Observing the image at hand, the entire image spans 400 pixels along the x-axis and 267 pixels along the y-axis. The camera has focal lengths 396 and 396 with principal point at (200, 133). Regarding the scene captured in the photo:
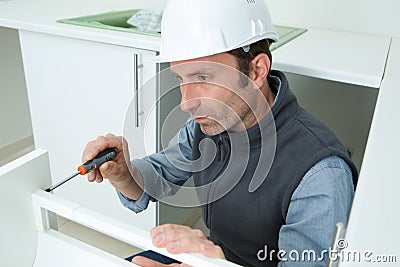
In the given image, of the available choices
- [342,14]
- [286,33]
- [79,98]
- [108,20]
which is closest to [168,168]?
[79,98]

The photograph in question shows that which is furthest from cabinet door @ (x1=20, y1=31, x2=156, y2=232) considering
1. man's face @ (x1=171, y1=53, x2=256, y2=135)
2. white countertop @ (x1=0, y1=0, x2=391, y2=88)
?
man's face @ (x1=171, y1=53, x2=256, y2=135)

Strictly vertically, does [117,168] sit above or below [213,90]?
below

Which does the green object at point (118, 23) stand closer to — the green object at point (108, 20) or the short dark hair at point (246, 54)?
the green object at point (108, 20)

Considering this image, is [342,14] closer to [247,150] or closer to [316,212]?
[247,150]

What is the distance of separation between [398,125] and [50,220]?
0.56 meters

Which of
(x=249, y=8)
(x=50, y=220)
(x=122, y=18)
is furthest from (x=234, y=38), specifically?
(x=122, y=18)

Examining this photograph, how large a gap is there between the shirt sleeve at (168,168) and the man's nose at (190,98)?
0.21 m

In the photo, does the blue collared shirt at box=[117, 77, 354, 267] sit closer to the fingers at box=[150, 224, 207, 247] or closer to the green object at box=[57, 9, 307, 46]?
the fingers at box=[150, 224, 207, 247]

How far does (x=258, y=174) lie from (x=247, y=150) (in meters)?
0.06

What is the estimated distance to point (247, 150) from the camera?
83cm

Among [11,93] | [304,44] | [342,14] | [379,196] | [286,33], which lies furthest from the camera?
[11,93]

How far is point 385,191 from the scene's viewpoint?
46 cm

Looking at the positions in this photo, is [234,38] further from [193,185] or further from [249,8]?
[193,185]

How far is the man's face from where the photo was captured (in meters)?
0.72
